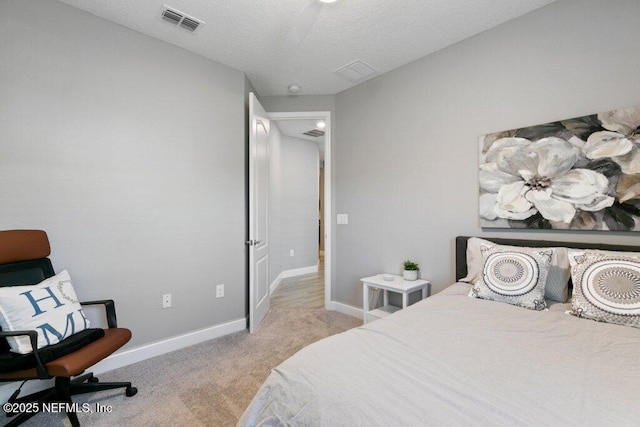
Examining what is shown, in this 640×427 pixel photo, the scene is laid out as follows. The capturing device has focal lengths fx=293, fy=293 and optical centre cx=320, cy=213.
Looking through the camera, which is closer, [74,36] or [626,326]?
[626,326]

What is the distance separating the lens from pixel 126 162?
2301 mm

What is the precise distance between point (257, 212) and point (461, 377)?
2443mm

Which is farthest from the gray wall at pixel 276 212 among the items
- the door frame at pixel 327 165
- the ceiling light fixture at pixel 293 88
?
the ceiling light fixture at pixel 293 88

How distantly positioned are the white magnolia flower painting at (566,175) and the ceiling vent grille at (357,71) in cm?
133

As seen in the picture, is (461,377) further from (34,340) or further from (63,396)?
(63,396)

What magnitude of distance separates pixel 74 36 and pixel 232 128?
129 centimetres

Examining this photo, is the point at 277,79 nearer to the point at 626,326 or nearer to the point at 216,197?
the point at 216,197

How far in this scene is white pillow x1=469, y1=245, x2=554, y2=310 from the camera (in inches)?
64.9

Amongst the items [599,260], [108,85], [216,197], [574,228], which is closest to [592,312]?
[599,260]

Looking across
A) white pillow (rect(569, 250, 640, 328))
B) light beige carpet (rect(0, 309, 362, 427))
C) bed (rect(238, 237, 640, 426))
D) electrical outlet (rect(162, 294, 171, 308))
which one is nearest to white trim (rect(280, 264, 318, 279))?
light beige carpet (rect(0, 309, 362, 427))

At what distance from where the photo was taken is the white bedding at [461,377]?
0.77 metres

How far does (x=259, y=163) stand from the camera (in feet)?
10.3

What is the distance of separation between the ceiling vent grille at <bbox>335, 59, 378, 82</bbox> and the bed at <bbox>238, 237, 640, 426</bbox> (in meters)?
2.37

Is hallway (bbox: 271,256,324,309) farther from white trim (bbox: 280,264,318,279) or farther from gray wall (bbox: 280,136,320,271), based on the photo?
gray wall (bbox: 280,136,320,271)
